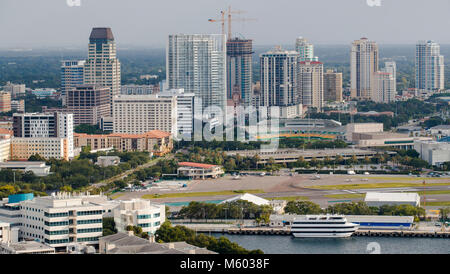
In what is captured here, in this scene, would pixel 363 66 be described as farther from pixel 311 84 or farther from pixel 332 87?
pixel 311 84

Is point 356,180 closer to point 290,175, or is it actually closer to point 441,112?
point 290,175

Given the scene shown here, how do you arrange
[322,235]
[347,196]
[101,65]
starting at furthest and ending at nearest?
1. [101,65]
2. [347,196]
3. [322,235]

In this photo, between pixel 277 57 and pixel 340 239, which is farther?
pixel 277 57

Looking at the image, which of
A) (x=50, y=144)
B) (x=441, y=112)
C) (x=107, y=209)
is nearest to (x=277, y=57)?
(x=441, y=112)

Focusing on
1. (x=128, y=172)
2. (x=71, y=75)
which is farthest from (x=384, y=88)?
(x=128, y=172)

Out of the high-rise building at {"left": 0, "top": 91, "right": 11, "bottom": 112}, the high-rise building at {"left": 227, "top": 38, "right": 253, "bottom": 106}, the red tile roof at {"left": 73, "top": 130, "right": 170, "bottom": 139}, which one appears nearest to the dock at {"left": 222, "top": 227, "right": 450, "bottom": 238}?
the red tile roof at {"left": 73, "top": 130, "right": 170, "bottom": 139}

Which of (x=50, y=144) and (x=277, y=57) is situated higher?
(x=277, y=57)

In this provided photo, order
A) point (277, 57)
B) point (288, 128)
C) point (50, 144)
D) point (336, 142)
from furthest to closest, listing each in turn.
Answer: point (277, 57), point (288, 128), point (336, 142), point (50, 144)
